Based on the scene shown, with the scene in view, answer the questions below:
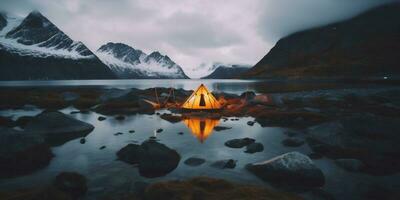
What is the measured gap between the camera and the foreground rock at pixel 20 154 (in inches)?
475

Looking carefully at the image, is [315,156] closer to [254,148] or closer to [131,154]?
[254,148]

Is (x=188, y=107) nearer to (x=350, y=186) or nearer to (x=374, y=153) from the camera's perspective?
(x=374, y=153)

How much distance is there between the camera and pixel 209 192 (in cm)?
940

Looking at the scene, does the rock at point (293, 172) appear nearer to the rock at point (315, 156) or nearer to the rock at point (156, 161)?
the rock at point (315, 156)

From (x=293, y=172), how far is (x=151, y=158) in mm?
6289

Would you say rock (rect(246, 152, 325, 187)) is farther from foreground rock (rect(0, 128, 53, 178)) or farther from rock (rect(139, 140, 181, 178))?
foreground rock (rect(0, 128, 53, 178))

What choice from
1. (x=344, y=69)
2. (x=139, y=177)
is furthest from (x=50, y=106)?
(x=344, y=69)

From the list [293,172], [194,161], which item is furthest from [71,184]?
[293,172]

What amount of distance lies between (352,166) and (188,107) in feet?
68.8

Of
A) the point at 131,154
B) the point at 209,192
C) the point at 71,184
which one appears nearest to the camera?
the point at 209,192

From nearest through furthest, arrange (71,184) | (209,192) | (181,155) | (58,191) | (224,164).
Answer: (58,191)
(209,192)
(71,184)
(224,164)
(181,155)

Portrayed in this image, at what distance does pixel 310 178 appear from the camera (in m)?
10.6

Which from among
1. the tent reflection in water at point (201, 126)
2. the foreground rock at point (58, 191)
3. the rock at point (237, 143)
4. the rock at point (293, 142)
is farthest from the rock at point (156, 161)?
the rock at point (293, 142)

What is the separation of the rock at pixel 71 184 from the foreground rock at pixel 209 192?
8.32ft
